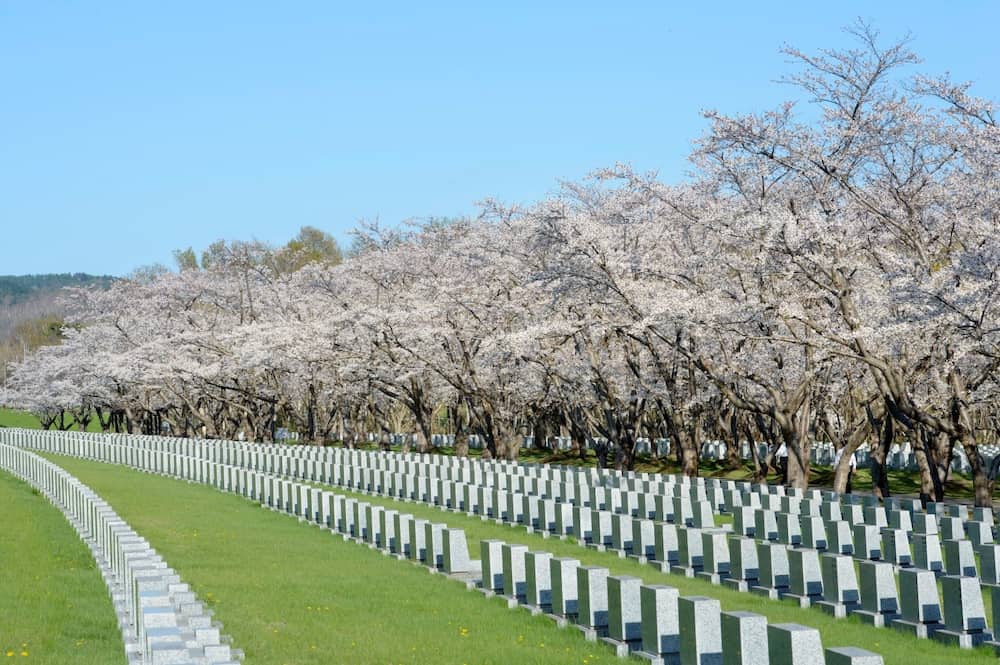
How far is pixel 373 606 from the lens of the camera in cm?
1339

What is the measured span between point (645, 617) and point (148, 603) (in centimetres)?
403

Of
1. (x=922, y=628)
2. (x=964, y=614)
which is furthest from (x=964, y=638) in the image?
(x=922, y=628)

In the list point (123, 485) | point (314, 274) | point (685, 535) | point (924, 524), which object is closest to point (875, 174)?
point (924, 524)

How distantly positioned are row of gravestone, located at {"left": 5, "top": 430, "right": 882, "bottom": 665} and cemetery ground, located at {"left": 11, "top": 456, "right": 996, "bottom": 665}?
318 millimetres

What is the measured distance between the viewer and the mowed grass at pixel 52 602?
1102 centimetres

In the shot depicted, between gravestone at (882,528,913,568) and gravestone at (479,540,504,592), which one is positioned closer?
gravestone at (479,540,504,592)

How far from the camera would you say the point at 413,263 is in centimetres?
4912

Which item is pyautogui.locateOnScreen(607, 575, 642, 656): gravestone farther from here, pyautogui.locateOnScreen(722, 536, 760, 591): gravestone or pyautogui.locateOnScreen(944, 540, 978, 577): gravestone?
pyautogui.locateOnScreen(944, 540, 978, 577): gravestone

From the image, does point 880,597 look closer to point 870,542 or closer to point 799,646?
point 870,542

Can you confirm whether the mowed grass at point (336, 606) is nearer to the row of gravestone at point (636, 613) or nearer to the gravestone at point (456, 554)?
the row of gravestone at point (636, 613)

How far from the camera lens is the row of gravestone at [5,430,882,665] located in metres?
8.52

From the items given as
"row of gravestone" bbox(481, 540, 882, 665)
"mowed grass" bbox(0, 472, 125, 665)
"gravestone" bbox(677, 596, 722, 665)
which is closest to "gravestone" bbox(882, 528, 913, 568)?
"row of gravestone" bbox(481, 540, 882, 665)

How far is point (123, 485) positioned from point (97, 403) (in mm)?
48613

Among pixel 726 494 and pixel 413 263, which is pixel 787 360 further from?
pixel 413 263
